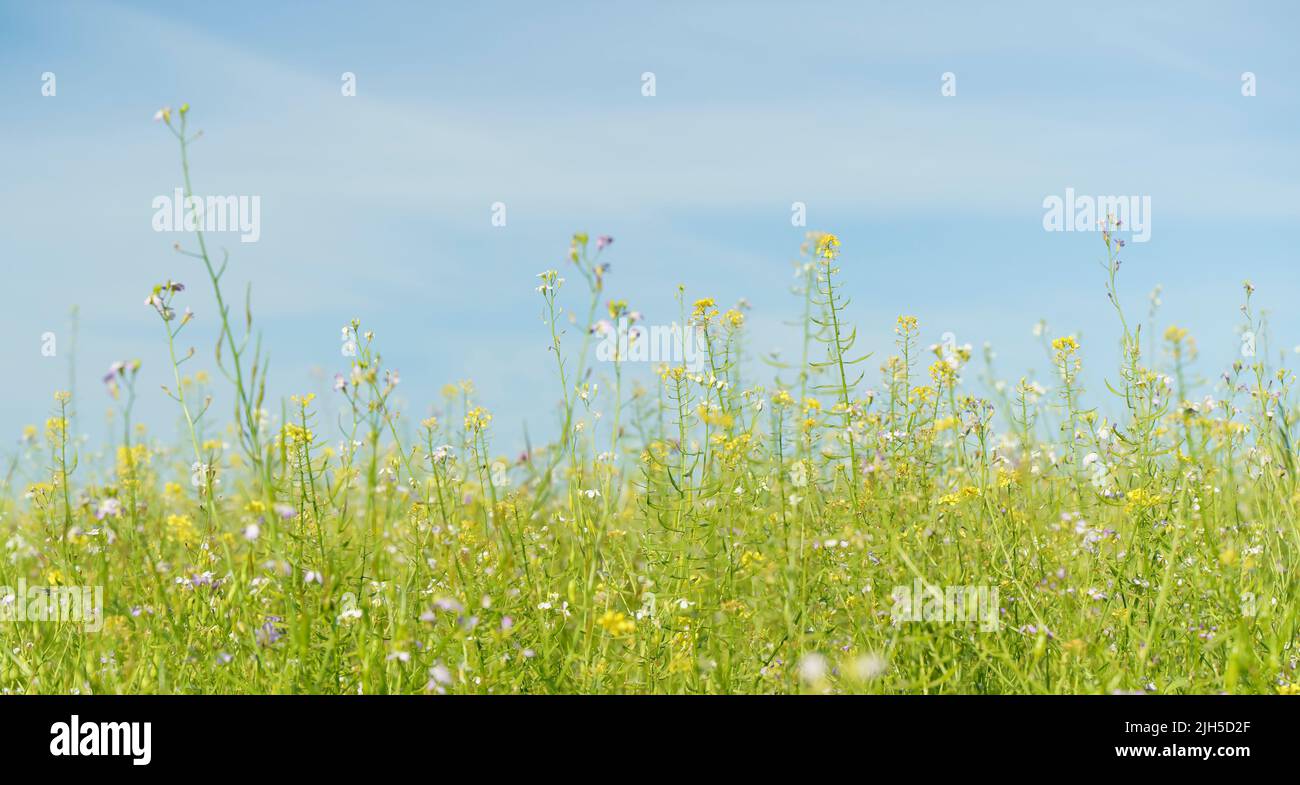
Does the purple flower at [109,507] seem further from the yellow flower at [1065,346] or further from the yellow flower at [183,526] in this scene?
the yellow flower at [1065,346]

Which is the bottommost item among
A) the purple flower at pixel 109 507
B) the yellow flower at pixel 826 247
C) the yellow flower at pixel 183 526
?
the yellow flower at pixel 183 526

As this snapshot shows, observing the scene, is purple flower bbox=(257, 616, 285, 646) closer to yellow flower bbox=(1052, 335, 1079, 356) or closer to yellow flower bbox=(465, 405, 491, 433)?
yellow flower bbox=(465, 405, 491, 433)

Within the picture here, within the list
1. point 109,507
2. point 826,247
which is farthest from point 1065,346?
point 109,507

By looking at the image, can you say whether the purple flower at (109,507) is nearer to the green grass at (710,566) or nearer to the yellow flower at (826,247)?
the green grass at (710,566)

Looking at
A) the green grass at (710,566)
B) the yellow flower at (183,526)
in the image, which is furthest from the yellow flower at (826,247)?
the yellow flower at (183,526)

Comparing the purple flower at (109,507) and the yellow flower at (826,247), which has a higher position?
the yellow flower at (826,247)

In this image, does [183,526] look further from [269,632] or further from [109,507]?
[269,632]

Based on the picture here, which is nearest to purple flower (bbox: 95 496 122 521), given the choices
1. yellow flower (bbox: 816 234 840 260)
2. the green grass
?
the green grass

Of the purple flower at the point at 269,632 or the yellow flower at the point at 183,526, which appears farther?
the yellow flower at the point at 183,526

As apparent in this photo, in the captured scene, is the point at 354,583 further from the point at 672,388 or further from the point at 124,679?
the point at 672,388

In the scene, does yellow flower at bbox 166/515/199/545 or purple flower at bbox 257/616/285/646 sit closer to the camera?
purple flower at bbox 257/616/285/646

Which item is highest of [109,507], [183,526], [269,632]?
[109,507]
